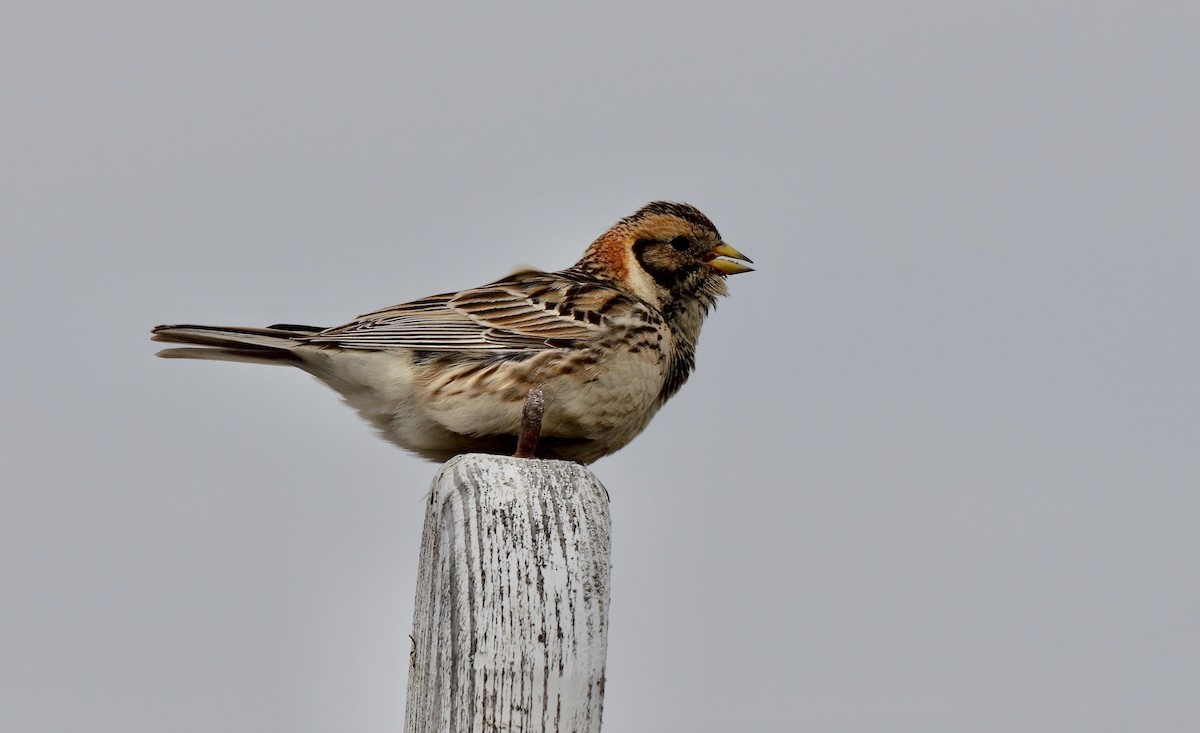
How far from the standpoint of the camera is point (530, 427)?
3.99 m

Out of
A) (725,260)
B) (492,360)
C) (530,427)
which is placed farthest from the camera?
(725,260)

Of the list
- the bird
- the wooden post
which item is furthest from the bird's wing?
the wooden post

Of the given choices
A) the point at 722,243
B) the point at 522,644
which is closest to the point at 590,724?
the point at 522,644

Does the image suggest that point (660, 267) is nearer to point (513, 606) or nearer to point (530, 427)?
point (530, 427)

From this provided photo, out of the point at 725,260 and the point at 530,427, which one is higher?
the point at 725,260

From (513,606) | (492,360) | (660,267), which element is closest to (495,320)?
(492,360)

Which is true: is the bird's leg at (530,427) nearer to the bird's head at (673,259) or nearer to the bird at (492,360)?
the bird at (492,360)

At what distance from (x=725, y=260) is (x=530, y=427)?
3032 millimetres

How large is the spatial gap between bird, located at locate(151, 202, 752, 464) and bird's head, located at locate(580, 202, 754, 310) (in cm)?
30

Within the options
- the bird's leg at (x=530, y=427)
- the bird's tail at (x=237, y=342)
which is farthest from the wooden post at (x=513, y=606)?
the bird's tail at (x=237, y=342)

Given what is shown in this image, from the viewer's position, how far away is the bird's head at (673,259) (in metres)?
6.80

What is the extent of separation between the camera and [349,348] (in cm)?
585

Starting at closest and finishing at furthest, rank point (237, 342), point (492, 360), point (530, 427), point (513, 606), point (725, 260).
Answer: point (513, 606) < point (530, 427) < point (237, 342) < point (492, 360) < point (725, 260)

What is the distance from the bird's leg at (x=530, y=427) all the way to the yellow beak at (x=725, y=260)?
9.46ft
